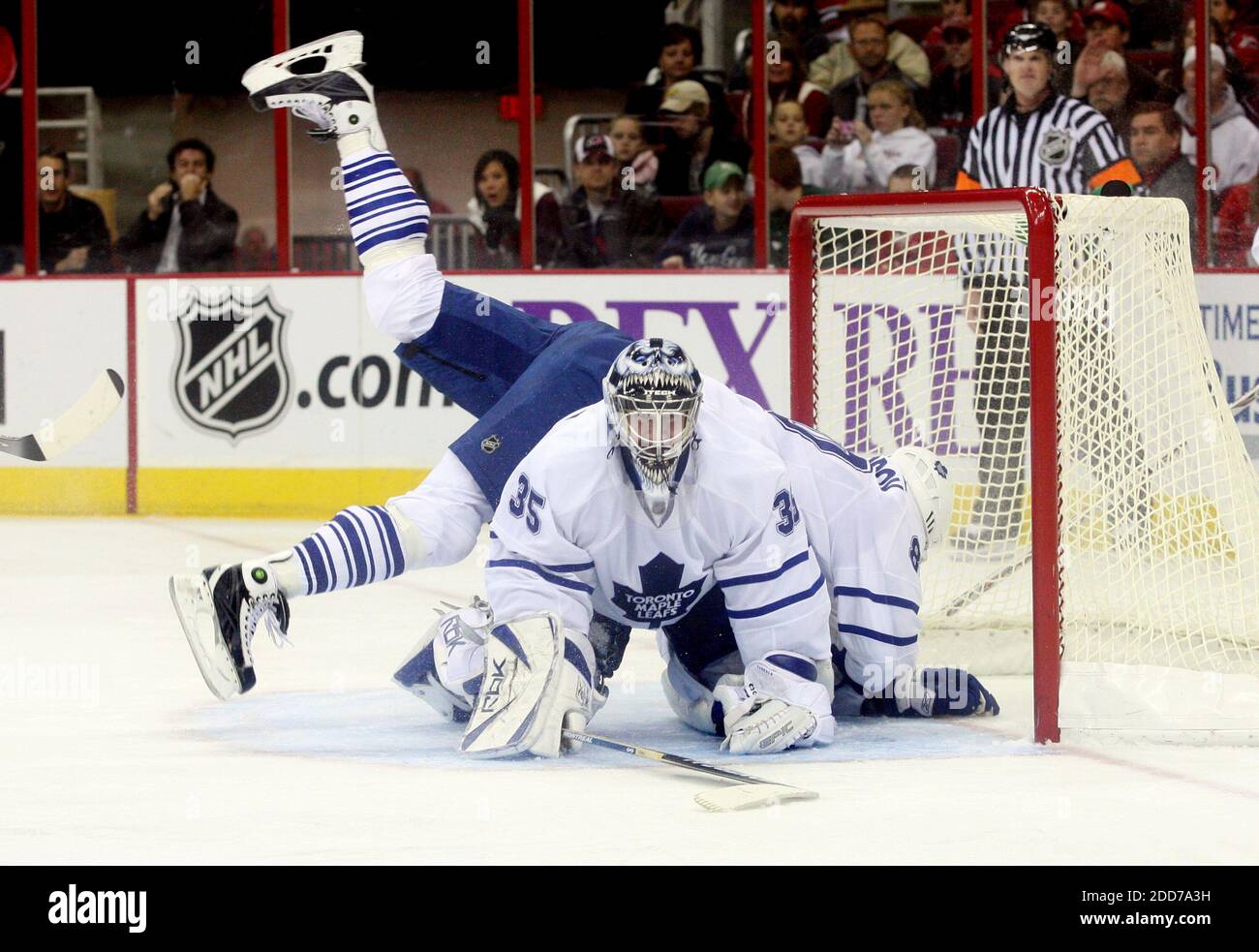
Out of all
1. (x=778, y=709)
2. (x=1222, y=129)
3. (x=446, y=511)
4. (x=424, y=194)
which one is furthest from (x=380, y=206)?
(x=1222, y=129)

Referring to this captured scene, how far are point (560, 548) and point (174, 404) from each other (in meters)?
4.37

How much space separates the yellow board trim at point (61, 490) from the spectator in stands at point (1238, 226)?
402 centimetres

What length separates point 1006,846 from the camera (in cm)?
282

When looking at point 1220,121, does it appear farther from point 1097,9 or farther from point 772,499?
point 772,499

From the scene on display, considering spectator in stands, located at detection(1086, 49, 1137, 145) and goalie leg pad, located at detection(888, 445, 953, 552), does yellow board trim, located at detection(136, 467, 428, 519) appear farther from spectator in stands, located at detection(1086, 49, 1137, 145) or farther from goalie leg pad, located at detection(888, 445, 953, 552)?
goalie leg pad, located at detection(888, 445, 953, 552)

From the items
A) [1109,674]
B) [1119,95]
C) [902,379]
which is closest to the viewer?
[1109,674]

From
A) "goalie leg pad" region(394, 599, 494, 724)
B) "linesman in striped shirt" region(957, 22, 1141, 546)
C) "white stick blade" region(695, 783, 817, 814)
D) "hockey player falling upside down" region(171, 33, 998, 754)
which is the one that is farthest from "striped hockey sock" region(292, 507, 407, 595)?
"linesman in striped shirt" region(957, 22, 1141, 546)

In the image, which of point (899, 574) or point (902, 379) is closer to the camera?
point (899, 574)

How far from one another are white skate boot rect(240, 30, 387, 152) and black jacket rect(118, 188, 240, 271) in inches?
130

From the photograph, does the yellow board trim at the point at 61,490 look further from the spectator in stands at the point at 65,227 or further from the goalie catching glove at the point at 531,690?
the goalie catching glove at the point at 531,690

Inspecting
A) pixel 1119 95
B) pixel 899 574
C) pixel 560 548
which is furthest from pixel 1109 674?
pixel 1119 95

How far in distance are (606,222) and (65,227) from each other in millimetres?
2024

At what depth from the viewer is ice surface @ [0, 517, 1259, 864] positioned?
2.83 metres

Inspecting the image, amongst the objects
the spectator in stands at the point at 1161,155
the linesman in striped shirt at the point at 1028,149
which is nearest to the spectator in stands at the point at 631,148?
→ the linesman in striped shirt at the point at 1028,149
